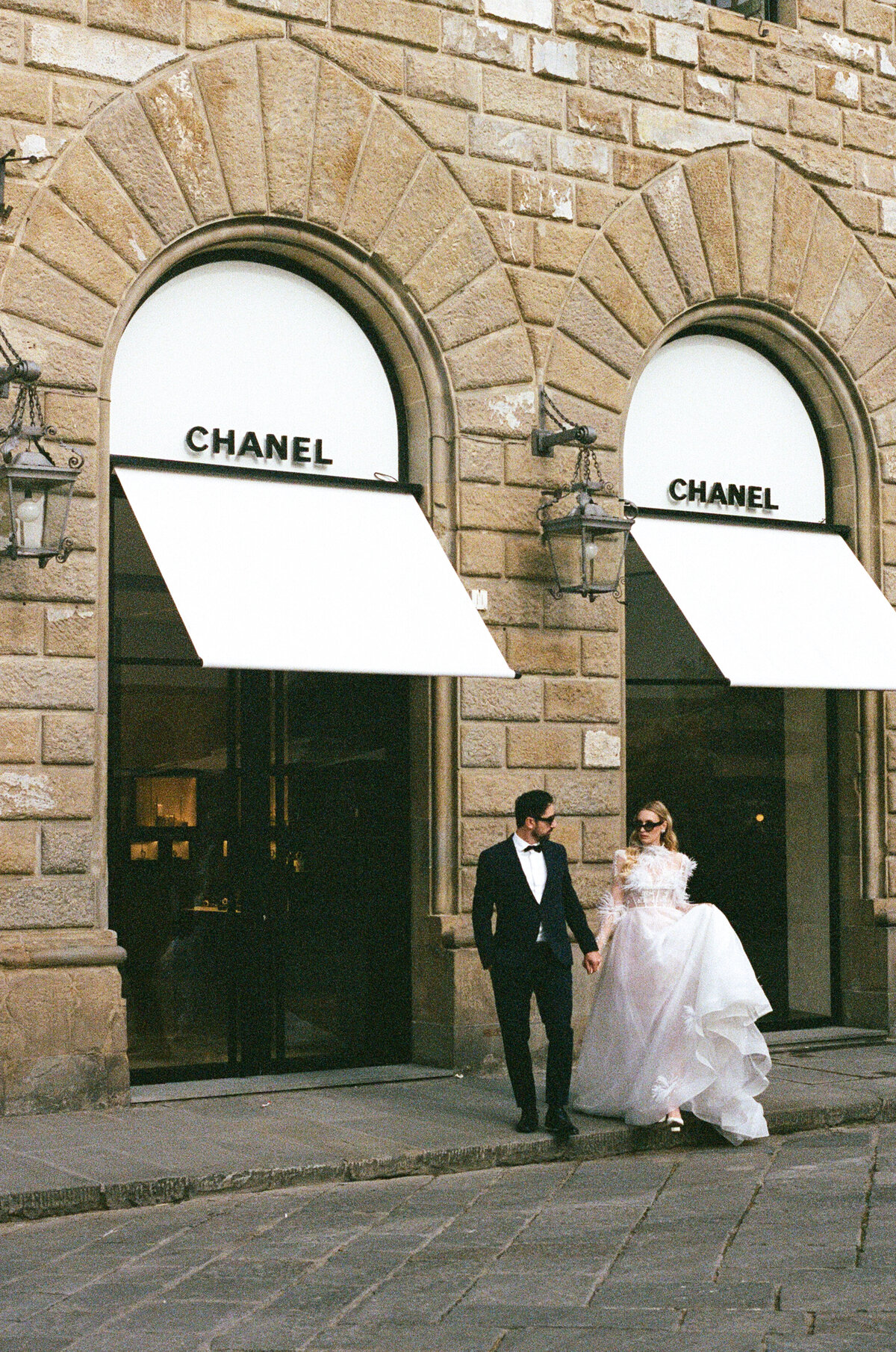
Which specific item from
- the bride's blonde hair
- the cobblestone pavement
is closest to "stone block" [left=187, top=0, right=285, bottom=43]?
the bride's blonde hair

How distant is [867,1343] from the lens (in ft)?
17.3

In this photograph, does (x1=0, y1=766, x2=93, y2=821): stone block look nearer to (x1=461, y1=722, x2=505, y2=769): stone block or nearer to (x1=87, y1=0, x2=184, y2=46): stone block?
(x1=461, y1=722, x2=505, y2=769): stone block

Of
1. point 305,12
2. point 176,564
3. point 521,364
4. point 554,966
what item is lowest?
point 554,966

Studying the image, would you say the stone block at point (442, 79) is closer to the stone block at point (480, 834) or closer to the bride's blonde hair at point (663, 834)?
the stone block at point (480, 834)

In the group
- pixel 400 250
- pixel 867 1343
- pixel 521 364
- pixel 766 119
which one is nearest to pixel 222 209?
pixel 400 250

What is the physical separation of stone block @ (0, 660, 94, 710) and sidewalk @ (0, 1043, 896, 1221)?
2.25 metres

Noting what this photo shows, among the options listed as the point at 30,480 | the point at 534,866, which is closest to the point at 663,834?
→ the point at 534,866

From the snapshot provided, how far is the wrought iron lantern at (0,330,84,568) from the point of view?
9.22m

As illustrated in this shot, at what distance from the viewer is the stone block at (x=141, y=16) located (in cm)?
1001

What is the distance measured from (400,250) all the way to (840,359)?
12.6ft

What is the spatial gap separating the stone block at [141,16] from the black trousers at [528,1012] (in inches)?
227

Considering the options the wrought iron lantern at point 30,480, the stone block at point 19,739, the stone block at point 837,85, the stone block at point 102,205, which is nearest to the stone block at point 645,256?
the stone block at point 837,85

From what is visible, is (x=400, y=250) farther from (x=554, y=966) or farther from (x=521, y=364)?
(x=554, y=966)

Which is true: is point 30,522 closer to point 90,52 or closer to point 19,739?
point 19,739
